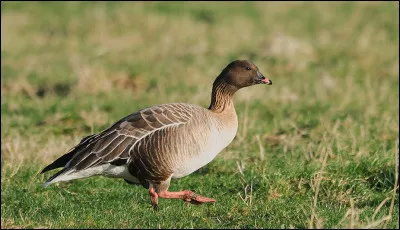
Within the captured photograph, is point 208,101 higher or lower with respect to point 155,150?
lower

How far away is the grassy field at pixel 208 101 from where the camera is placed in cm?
723

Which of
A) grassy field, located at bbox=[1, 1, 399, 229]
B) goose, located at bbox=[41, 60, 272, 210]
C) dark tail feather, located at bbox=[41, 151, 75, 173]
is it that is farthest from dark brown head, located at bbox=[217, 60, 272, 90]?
dark tail feather, located at bbox=[41, 151, 75, 173]

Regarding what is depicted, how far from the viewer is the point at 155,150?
23.3 ft

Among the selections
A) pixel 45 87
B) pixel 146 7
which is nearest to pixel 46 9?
pixel 146 7

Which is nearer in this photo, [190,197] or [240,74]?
[190,197]

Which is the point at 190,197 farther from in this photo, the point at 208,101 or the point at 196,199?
the point at 208,101

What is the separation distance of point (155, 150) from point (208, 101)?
5.43 m

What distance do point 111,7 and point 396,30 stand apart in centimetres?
734

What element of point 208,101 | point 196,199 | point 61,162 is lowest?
point 208,101

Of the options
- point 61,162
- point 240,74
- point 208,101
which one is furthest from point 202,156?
point 208,101

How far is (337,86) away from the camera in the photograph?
13.6 m

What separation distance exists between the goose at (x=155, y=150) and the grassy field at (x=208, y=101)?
32 cm

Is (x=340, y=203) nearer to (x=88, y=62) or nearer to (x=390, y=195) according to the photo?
(x=390, y=195)

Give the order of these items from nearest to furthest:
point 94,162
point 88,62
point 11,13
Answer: point 94,162 → point 88,62 → point 11,13
